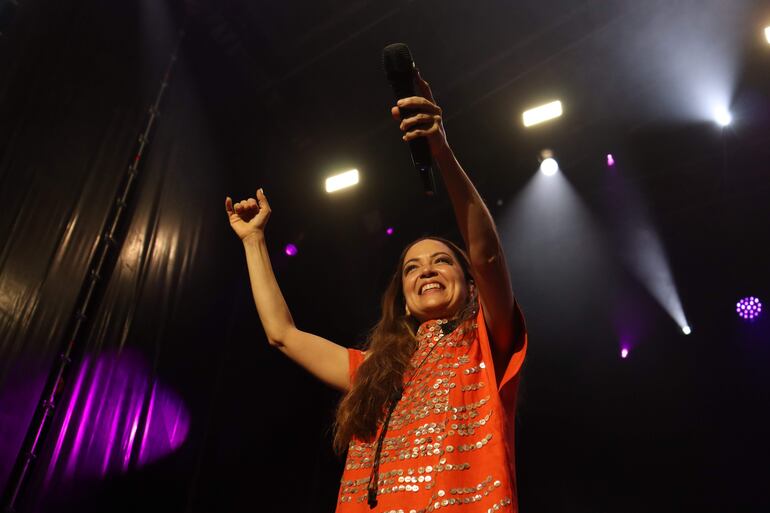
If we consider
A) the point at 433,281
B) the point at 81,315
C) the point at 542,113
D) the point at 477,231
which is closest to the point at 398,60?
the point at 477,231

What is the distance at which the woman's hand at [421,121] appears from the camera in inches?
47.8

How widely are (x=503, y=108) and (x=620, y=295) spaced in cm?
206

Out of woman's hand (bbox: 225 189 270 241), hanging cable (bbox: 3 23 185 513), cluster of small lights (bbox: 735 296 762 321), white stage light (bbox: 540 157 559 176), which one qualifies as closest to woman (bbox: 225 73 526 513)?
woman's hand (bbox: 225 189 270 241)

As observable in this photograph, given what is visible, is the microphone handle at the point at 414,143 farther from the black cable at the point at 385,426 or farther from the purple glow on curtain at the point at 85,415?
the purple glow on curtain at the point at 85,415

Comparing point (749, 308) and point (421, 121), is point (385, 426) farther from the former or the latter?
point (749, 308)

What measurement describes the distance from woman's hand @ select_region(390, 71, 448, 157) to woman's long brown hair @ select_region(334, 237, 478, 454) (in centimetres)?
51

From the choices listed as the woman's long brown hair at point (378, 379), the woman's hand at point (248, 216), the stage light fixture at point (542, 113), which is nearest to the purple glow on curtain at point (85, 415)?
the woman's hand at point (248, 216)

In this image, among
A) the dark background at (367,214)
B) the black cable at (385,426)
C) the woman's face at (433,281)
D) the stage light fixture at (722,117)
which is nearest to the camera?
the black cable at (385,426)

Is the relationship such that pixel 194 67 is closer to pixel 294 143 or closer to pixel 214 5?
pixel 214 5

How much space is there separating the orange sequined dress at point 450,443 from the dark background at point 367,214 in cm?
173

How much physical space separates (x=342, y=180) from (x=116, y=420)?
2.88 m

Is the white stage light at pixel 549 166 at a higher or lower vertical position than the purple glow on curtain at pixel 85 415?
higher

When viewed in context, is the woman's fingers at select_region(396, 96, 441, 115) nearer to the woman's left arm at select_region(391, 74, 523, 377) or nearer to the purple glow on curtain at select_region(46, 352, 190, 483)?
the woman's left arm at select_region(391, 74, 523, 377)

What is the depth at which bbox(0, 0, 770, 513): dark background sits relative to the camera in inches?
105
